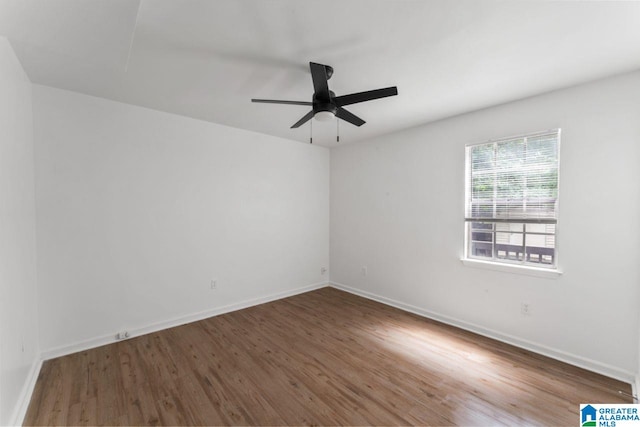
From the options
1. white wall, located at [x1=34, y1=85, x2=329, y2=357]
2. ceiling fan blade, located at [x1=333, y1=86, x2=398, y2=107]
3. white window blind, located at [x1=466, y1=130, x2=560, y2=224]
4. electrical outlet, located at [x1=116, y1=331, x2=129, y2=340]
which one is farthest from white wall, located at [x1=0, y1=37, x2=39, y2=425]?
white window blind, located at [x1=466, y1=130, x2=560, y2=224]

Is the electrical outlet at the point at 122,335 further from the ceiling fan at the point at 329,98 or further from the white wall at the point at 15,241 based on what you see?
the ceiling fan at the point at 329,98

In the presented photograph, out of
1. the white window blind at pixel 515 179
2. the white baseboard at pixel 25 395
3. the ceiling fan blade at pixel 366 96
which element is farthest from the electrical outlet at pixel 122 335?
the white window blind at pixel 515 179

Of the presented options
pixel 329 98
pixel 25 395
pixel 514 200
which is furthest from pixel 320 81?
pixel 25 395

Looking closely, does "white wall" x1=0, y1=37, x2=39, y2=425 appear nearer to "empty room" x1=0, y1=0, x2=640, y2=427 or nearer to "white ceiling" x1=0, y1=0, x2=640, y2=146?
"empty room" x1=0, y1=0, x2=640, y2=427

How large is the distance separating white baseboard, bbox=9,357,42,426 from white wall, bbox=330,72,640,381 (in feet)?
12.6

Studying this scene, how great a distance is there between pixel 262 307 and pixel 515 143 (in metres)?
3.83

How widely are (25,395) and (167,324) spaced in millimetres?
1292

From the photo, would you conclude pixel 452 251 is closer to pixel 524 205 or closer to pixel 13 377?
pixel 524 205

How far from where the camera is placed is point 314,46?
1.89m

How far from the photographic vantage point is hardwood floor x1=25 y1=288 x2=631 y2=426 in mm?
1854

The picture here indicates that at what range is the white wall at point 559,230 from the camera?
2.27m

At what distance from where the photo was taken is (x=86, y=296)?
271cm

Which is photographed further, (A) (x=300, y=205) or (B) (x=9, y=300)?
(A) (x=300, y=205)

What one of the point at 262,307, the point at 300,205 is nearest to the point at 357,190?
the point at 300,205
